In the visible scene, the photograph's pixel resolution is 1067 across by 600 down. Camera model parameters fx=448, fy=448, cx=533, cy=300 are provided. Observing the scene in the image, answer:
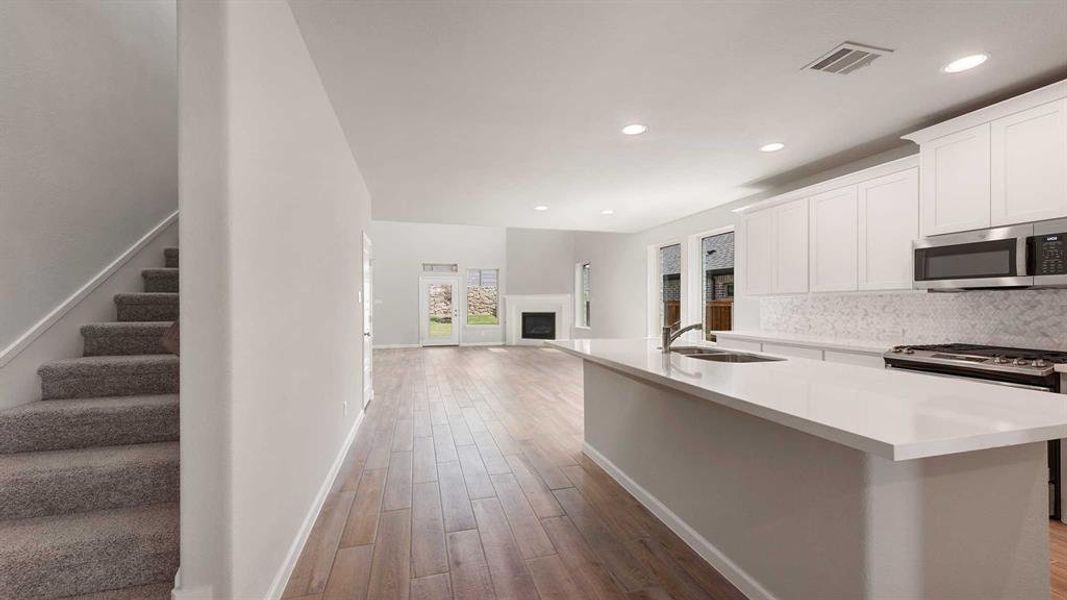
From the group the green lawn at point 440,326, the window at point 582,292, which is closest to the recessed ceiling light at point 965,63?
the window at point 582,292

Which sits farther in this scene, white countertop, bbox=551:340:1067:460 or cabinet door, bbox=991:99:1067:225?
cabinet door, bbox=991:99:1067:225

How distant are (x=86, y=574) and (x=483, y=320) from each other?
10.8 m

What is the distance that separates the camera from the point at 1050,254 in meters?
2.53

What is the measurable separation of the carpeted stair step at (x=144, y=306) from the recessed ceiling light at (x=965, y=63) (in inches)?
180

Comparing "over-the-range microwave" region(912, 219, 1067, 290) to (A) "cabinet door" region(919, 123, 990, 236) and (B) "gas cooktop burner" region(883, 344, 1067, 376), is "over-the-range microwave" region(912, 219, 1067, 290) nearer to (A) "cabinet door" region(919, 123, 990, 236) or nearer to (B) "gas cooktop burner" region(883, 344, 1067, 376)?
(A) "cabinet door" region(919, 123, 990, 236)

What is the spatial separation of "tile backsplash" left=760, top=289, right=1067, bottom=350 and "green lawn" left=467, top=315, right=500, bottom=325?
8.20 m

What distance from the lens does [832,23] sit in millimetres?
2088

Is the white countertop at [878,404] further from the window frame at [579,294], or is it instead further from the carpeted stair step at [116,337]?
the window frame at [579,294]

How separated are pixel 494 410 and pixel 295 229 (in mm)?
3344

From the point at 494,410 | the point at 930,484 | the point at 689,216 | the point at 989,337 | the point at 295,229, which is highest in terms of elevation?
the point at 689,216

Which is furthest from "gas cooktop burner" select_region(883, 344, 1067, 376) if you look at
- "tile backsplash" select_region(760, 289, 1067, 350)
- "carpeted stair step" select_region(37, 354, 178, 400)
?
"carpeted stair step" select_region(37, 354, 178, 400)

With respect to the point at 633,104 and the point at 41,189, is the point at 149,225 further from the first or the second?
the point at 633,104

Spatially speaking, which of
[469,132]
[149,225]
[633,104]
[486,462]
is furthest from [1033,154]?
[149,225]

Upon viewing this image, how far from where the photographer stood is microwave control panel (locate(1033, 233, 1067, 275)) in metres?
2.48
